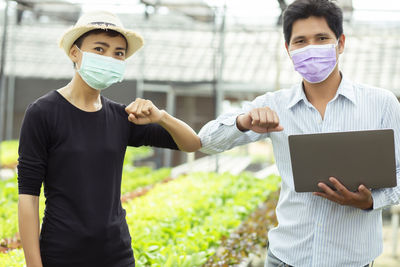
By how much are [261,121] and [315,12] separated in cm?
48

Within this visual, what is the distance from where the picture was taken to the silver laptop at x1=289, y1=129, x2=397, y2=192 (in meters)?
1.70

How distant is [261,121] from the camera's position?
1733 millimetres

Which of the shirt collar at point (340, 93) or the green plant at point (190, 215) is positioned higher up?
the shirt collar at point (340, 93)

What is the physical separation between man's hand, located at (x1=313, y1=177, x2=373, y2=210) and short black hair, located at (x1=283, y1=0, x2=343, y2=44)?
61 centimetres

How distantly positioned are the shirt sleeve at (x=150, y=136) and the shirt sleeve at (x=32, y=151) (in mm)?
356

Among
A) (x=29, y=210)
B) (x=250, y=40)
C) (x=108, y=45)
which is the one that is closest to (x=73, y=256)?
(x=29, y=210)

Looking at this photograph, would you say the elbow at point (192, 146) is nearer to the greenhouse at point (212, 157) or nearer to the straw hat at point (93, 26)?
the greenhouse at point (212, 157)

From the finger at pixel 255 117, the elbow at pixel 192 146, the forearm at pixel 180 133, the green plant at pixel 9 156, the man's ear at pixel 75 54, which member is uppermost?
the man's ear at pixel 75 54

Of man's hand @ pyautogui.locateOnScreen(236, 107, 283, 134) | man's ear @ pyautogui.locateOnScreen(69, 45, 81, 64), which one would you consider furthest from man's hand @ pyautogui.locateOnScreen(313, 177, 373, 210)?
man's ear @ pyautogui.locateOnScreen(69, 45, 81, 64)

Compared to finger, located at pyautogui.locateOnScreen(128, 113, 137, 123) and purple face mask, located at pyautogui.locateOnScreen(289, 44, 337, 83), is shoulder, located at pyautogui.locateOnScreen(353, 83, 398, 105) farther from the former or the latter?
finger, located at pyautogui.locateOnScreen(128, 113, 137, 123)

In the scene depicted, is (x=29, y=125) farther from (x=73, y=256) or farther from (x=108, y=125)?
(x=73, y=256)

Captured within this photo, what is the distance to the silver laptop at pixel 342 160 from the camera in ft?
5.57

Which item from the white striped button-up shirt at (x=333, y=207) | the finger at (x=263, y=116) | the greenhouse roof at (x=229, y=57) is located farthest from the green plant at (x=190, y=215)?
the greenhouse roof at (x=229, y=57)

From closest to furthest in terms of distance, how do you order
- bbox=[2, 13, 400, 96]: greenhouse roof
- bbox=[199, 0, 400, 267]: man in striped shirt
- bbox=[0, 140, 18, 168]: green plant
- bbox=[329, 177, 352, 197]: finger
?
bbox=[329, 177, 352, 197]: finger < bbox=[199, 0, 400, 267]: man in striped shirt < bbox=[0, 140, 18, 168]: green plant < bbox=[2, 13, 400, 96]: greenhouse roof
